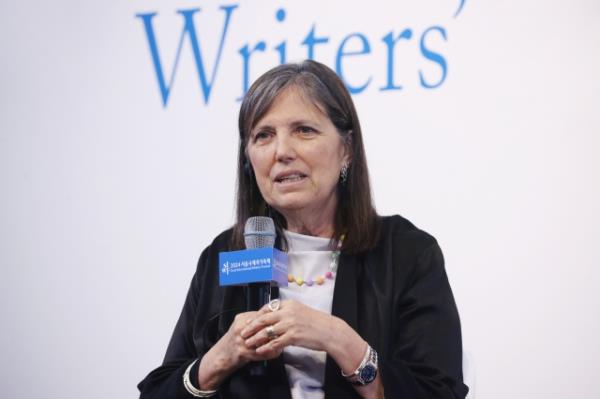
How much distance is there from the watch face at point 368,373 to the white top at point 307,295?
20cm

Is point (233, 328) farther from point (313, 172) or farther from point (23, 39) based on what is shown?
point (23, 39)

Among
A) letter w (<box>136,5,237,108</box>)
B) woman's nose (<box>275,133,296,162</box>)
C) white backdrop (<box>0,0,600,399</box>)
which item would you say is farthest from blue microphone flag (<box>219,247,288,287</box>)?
letter w (<box>136,5,237,108</box>)

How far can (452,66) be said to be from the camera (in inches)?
118

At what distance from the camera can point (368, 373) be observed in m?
2.01

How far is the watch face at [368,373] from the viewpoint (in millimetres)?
2008

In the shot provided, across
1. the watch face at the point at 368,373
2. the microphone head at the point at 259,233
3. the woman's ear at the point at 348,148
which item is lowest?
the watch face at the point at 368,373

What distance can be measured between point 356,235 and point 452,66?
0.91 metres

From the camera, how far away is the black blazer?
6.91ft

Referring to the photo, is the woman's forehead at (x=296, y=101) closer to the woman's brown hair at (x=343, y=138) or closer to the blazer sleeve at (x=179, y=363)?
the woman's brown hair at (x=343, y=138)

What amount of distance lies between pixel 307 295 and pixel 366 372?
37 cm

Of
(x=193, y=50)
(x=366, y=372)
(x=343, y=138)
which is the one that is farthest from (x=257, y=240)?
(x=193, y=50)

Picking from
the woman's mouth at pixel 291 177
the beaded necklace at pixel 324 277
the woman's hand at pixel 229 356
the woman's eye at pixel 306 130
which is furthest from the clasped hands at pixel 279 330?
the woman's eye at pixel 306 130

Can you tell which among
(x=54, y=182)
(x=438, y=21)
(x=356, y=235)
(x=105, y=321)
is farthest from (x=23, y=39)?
(x=356, y=235)

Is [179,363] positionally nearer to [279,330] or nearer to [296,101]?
[279,330]
